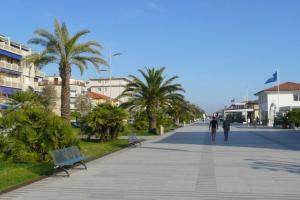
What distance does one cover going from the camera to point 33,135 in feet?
51.0

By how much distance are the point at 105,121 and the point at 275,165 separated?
14886 mm

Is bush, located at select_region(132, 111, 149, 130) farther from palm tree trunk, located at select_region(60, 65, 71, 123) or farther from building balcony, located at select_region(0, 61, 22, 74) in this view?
palm tree trunk, located at select_region(60, 65, 71, 123)

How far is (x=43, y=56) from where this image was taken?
2739 cm

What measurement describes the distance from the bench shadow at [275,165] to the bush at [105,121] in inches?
519

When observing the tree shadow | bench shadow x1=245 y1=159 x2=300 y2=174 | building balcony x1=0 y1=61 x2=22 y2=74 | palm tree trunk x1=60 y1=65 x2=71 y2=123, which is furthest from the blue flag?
Answer: bench shadow x1=245 y1=159 x2=300 y2=174

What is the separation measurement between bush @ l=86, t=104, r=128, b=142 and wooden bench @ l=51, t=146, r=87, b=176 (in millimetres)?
13840

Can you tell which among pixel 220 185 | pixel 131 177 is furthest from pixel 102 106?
pixel 220 185

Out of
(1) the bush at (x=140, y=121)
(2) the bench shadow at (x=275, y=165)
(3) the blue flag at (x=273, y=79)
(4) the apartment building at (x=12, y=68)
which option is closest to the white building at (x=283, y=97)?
(3) the blue flag at (x=273, y=79)

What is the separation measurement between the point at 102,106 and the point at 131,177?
55.9 feet

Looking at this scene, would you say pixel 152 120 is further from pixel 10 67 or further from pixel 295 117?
pixel 10 67

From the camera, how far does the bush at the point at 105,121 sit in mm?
28078

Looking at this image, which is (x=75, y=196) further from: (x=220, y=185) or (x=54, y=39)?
(x=54, y=39)

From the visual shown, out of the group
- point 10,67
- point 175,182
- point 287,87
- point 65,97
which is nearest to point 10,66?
point 10,67

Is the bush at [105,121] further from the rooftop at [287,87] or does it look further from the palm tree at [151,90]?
the rooftop at [287,87]
